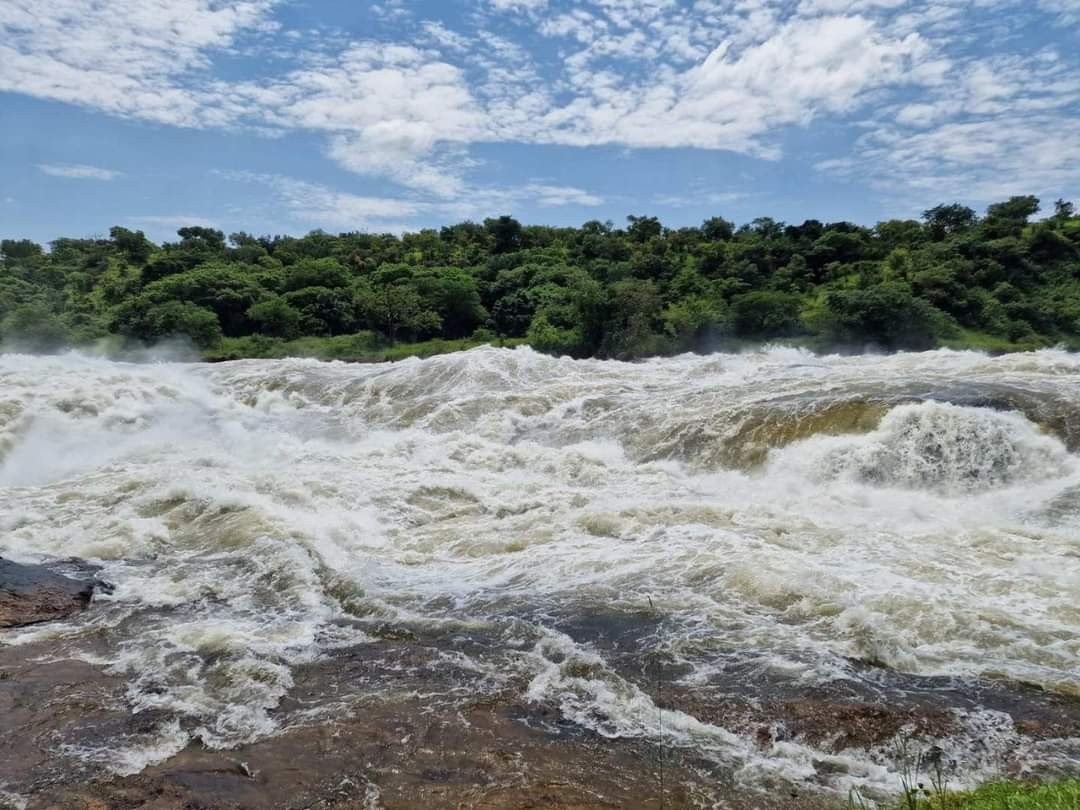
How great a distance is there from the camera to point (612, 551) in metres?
7.80

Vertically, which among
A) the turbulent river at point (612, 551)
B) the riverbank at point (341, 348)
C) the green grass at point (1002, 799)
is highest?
the riverbank at point (341, 348)

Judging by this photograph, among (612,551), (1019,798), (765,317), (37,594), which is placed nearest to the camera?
(1019,798)

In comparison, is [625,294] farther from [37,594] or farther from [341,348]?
[37,594]

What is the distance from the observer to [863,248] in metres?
38.2

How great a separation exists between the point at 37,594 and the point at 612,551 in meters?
5.38

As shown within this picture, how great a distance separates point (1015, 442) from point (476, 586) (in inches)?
307

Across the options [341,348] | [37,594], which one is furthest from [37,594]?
[341,348]

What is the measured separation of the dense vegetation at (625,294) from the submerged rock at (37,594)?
78.3 feet

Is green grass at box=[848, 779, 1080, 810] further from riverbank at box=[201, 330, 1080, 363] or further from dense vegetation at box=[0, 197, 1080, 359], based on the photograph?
riverbank at box=[201, 330, 1080, 363]

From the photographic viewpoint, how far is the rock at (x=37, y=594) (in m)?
6.03

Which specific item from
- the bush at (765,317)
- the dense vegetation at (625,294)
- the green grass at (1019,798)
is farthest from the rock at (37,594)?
the bush at (765,317)

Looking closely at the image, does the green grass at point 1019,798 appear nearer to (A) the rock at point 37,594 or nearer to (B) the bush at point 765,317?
(A) the rock at point 37,594

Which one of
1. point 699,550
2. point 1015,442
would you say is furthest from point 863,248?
point 699,550

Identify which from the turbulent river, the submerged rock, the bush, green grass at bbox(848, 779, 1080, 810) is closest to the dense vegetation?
the bush
